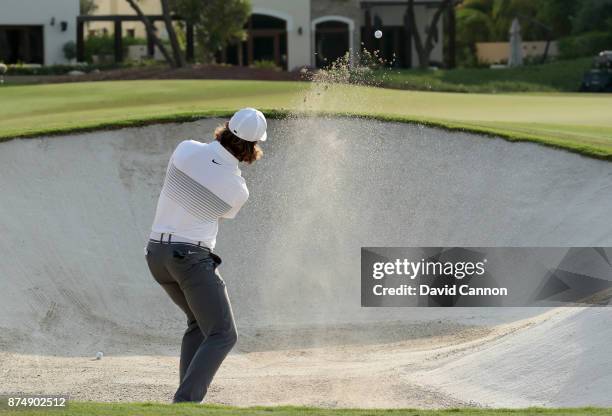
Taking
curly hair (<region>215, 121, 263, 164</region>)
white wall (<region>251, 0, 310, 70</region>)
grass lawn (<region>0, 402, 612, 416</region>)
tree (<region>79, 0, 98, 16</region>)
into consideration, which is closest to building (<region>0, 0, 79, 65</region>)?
white wall (<region>251, 0, 310, 70</region>)

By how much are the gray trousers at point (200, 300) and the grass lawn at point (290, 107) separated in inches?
368

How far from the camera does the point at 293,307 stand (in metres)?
15.4

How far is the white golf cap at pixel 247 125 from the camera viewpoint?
29.6 ft

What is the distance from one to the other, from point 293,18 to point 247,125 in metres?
48.5

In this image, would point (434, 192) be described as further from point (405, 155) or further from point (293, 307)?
point (293, 307)

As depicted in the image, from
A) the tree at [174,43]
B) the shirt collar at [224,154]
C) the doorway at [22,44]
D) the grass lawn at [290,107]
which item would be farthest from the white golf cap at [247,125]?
the doorway at [22,44]

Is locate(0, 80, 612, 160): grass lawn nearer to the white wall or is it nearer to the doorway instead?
the white wall

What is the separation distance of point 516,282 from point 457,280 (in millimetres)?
729

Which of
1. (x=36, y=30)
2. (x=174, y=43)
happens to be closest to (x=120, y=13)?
(x=36, y=30)

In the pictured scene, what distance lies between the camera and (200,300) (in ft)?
29.8

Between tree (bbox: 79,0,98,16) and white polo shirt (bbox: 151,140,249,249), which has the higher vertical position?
tree (bbox: 79,0,98,16)

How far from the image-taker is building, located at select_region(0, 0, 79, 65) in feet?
177

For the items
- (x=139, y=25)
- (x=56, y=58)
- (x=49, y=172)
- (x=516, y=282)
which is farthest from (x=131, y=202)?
(x=139, y=25)

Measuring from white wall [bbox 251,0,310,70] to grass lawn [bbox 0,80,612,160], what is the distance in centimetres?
1936
